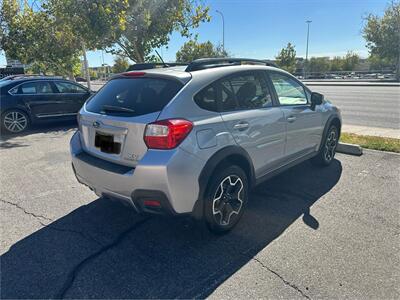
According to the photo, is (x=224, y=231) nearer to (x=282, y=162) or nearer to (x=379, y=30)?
(x=282, y=162)

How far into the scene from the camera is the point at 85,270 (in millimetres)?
2545

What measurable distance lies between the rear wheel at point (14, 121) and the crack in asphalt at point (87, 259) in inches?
265

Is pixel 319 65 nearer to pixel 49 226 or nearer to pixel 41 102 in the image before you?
pixel 41 102

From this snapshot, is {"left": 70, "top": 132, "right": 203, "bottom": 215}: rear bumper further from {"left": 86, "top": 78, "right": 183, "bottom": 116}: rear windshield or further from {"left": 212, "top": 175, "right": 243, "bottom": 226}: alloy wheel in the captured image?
{"left": 86, "top": 78, "right": 183, "bottom": 116}: rear windshield

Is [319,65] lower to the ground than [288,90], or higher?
higher

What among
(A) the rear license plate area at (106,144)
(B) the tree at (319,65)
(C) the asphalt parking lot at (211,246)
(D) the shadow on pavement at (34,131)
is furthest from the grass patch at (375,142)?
(B) the tree at (319,65)

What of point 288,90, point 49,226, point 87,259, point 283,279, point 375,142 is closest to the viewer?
point 283,279

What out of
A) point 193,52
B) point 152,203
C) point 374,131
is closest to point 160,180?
point 152,203

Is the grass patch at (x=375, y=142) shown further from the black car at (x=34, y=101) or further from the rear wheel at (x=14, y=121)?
the rear wheel at (x=14, y=121)

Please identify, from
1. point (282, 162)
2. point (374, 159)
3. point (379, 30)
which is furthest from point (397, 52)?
point (282, 162)

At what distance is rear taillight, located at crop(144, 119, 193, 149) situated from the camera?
252 cm

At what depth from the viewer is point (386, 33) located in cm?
3069

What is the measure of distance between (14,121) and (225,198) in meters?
7.55

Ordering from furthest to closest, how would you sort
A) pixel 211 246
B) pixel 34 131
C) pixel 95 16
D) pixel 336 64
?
pixel 336 64
pixel 95 16
pixel 34 131
pixel 211 246
